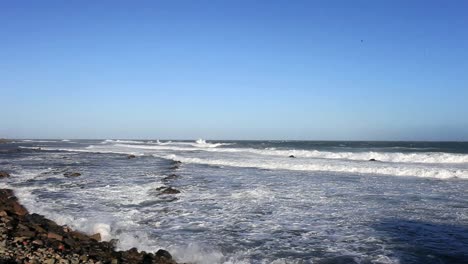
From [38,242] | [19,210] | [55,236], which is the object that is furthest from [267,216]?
[19,210]

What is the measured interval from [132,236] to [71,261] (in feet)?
7.17

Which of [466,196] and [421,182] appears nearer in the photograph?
[466,196]

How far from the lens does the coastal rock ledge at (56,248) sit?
6.19 m

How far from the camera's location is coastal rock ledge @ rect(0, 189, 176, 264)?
20.3 ft

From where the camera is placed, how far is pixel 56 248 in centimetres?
677

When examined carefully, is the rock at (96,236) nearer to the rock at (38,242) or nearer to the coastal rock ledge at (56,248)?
the coastal rock ledge at (56,248)

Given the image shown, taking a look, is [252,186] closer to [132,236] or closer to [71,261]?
[132,236]

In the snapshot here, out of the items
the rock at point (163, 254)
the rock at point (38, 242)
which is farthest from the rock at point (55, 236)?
the rock at point (163, 254)

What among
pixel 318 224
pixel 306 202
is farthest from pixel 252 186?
pixel 318 224

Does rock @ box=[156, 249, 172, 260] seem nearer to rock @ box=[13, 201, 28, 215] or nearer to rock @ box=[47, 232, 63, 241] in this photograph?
rock @ box=[47, 232, 63, 241]

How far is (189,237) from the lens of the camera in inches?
331

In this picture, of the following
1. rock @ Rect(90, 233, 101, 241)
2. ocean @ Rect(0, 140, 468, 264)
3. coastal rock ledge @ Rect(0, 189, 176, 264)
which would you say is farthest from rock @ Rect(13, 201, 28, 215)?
rock @ Rect(90, 233, 101, 241)

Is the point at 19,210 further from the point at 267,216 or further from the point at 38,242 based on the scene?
the point at 267,216

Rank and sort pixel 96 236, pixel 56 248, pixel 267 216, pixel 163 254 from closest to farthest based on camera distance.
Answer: pixel 56 248 < pixel 163 254 < pixel 96 236 < pixel 267 216
